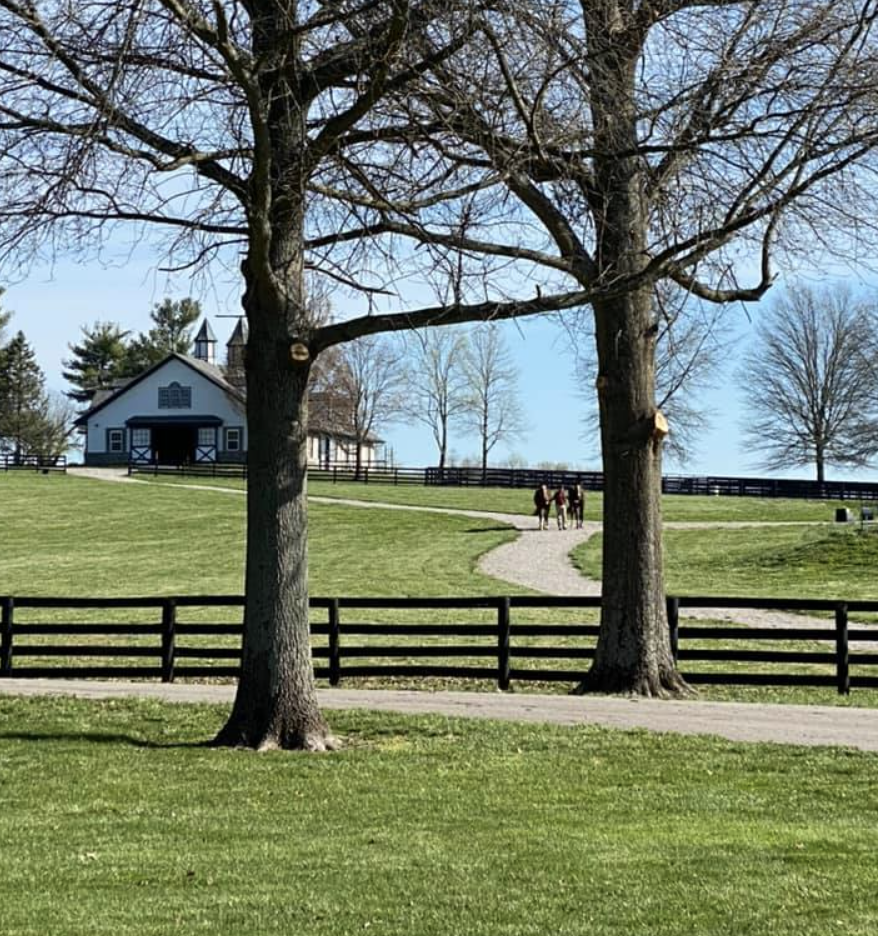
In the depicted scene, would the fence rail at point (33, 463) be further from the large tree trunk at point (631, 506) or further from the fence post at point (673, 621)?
the large tree trunk at point (631, 506)

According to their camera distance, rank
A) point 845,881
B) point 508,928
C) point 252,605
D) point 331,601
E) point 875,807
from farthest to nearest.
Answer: point 331,601, point 252,605, point 875,807, point 845,881, point 508,928

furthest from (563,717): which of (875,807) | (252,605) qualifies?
(875,807)

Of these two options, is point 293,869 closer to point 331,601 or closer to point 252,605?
point 252,605

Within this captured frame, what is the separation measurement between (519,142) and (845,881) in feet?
21.8

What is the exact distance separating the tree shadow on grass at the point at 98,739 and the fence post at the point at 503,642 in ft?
16.2

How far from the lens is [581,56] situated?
1080 centimetres

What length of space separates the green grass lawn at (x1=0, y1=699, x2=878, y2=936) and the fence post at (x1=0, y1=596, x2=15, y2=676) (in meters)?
5.06

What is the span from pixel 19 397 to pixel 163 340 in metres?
18.3

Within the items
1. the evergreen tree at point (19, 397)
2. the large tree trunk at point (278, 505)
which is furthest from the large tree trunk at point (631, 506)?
the evergreen tree at point (19, 397)

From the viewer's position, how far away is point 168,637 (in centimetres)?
1686

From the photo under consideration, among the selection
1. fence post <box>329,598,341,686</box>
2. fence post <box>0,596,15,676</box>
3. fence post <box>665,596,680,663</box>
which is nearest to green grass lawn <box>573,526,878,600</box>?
fence post <box>665,596,680,663</box>

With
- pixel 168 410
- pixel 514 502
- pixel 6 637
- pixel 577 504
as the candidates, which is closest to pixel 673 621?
pixel 6 637

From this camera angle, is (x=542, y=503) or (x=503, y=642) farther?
(x=542, y=503)

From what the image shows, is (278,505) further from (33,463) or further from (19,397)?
(19,397)
